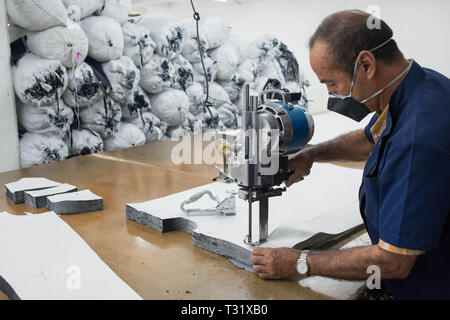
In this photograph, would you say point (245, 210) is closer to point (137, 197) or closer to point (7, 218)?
point (137, 197)

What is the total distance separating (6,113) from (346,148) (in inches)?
68.2

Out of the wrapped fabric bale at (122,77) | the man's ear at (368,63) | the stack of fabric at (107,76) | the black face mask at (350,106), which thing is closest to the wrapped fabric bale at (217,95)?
the stack of fabric at (107,76)

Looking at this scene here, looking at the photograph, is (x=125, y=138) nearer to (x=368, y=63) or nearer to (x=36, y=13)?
(x=36, y=13)

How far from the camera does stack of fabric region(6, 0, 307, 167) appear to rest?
1.95 m

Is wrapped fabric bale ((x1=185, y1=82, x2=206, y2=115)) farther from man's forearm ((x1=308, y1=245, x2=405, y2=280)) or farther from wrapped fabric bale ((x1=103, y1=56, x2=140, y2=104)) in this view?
man's forearm ((x1=308, y1=245, x2=405, y2=280))

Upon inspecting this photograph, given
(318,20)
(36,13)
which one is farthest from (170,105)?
(318,20)

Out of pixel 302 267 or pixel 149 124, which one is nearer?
pixel 302 267

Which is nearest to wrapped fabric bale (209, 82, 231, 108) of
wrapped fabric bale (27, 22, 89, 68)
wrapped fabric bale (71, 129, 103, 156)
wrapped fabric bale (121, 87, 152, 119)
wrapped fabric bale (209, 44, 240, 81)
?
wrapped fabric bale (209, 44, 240, 81)

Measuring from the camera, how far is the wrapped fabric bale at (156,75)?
2529 mm

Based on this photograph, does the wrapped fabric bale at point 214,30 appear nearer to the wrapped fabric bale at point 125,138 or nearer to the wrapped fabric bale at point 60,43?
the wrapped fabric bale at point 125,138

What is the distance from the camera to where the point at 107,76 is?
2.26 metres

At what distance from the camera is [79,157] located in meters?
2.15

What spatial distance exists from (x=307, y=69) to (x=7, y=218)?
538 centimetres
